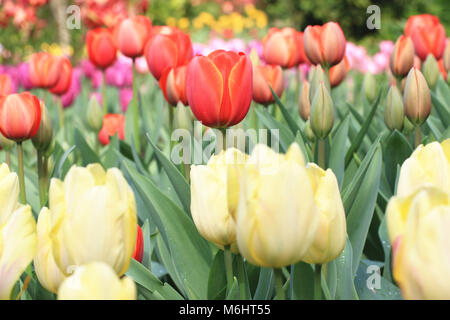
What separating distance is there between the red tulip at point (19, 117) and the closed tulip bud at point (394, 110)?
79 cm

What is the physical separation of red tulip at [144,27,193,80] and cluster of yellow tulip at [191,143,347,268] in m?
0.91

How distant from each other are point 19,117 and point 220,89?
451mm

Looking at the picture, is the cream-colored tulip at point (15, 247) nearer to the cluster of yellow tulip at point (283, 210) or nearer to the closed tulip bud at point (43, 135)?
the cluster of yellow tulip at point (283, 210)

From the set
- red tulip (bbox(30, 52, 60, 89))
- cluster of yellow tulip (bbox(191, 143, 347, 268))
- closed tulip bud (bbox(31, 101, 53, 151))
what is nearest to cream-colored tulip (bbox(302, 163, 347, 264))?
cluster of yellow tulip (bbox(191, 143, 347, 268))

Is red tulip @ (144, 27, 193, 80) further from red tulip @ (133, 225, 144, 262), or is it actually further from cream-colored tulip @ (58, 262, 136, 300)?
cream-colored tulip @ (58, 262, 136, 300)

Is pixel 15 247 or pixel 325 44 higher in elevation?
pixel 325 44

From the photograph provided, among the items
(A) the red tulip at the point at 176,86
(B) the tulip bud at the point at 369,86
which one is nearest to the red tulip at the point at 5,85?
(A) the red tulip at the point at 176,86

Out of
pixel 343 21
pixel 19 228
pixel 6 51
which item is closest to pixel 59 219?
pixel 19 228

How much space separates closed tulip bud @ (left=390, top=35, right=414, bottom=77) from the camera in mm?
1567

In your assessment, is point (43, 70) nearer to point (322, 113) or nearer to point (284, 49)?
point (284, 49)

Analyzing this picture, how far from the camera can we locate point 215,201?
27.1 inches

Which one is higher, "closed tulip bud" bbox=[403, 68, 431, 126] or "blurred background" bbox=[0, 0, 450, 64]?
"closed tulip bud" bbox=[403, 68, 431, 126]

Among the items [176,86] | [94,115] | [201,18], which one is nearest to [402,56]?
[176,86]

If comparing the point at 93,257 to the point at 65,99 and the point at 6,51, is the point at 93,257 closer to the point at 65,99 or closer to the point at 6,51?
the point at 65,99
